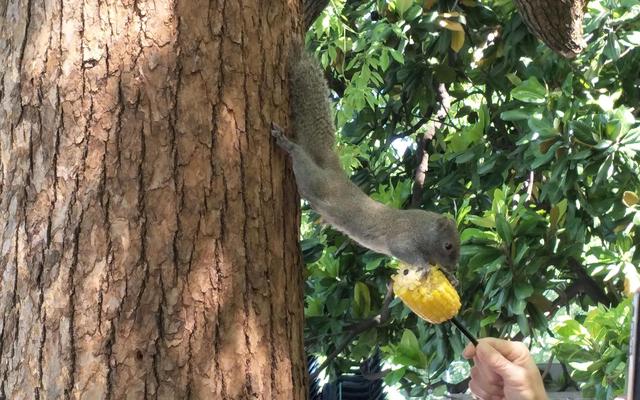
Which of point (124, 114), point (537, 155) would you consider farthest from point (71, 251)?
point (537, 155)

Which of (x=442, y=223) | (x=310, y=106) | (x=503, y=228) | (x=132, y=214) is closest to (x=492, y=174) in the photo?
(x=503, y=228)

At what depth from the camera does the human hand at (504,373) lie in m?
1.26

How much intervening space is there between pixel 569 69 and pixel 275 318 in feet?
5.80

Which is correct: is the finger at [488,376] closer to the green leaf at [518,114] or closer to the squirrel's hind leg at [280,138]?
the squirrel's hind leg at [280,138]

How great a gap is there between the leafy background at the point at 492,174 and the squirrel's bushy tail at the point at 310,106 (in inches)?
22.0

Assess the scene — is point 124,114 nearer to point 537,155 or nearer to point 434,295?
point 434,295

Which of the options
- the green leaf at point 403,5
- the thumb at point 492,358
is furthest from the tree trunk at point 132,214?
the green leaf at point 403,5

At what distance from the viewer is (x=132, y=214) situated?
2.94ft

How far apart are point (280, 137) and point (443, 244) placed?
0.54 m

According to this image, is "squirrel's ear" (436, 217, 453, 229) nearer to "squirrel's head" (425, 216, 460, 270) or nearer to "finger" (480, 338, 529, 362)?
"squirrel's head" (425, 216, 460, 270)

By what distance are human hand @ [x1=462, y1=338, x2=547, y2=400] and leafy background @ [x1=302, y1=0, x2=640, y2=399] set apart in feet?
2.17

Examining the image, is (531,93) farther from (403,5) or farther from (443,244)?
(443,244)

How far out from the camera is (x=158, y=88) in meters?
0.93

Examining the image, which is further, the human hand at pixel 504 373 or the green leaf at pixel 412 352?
the green leaf at pixel 412 352
